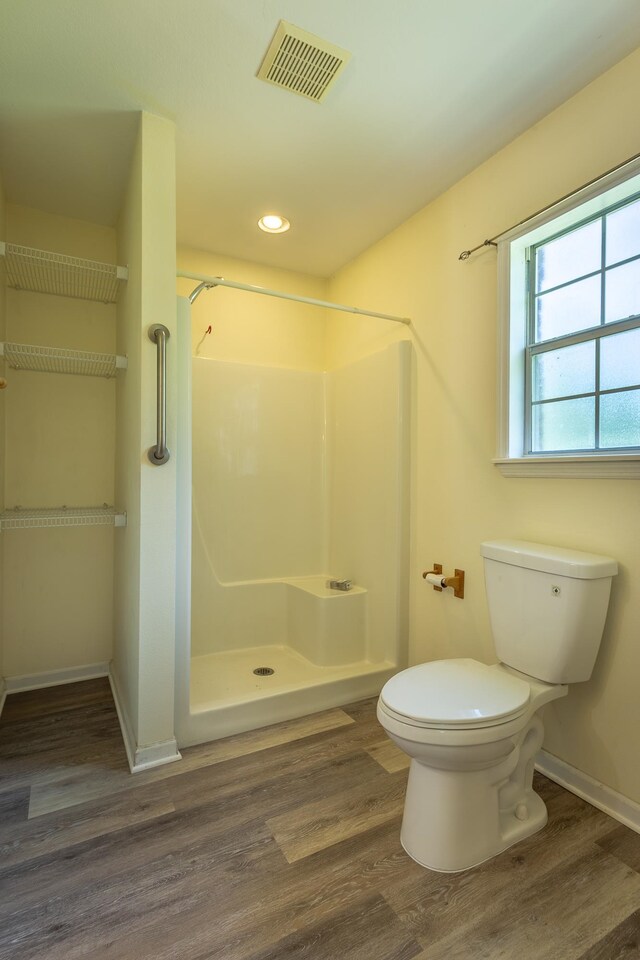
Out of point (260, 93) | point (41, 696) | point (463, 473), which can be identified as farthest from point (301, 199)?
point (41, 696)

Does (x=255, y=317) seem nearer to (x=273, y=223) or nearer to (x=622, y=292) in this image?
(x=273, y=223)

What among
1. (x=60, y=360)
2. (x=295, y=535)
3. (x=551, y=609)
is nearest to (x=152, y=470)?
(x=60, y=360)

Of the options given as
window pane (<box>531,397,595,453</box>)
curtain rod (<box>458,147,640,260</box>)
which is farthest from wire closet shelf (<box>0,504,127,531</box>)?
curtain rod (<box>458,147,640,260</box>)

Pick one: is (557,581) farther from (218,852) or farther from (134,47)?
(134,47)

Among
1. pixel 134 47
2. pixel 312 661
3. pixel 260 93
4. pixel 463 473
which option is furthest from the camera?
pixel 312 661

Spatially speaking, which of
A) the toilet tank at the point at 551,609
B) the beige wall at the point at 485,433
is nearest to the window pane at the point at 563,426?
the beige wall at the point at 485,433

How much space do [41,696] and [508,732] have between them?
207cm

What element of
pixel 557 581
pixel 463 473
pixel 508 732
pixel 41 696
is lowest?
pixel 41 696

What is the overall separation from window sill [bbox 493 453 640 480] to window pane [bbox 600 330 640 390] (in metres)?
0.26

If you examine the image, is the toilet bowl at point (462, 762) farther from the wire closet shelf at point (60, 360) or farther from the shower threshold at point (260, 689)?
the wire closet shelf at point (60, 360)

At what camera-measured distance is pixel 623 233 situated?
143cm

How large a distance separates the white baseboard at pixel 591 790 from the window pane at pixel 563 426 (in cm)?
105

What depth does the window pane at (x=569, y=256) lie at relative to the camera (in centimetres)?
151

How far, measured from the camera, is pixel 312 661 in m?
2.29
